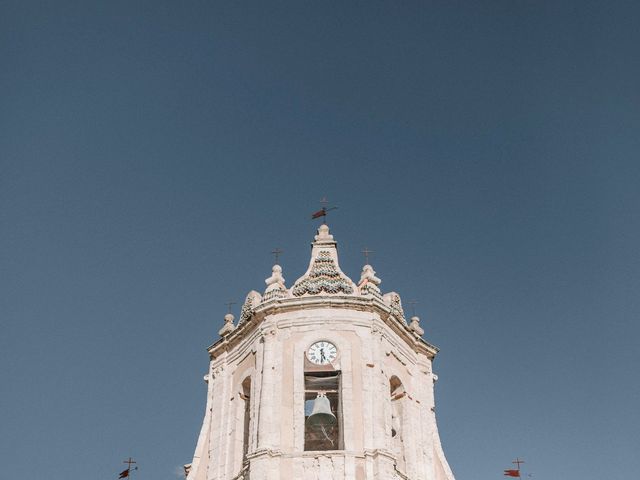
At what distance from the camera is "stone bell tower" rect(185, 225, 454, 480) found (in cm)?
2848

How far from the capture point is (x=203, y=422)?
32.3m

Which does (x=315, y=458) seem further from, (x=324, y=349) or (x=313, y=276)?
(x=313, y=276)

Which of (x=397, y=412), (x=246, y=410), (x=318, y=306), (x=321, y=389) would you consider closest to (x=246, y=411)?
(x=246, y=410)

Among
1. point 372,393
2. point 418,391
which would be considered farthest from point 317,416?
point 418,391

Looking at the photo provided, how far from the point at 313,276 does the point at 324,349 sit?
281cm

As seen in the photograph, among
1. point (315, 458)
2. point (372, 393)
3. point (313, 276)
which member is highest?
point (313, 276)

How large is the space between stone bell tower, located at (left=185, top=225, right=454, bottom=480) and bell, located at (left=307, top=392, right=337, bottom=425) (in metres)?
0.03

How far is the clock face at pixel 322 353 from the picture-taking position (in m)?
30.4

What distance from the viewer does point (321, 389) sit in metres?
30.7

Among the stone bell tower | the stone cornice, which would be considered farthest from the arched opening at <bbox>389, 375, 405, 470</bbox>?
the stone cornice

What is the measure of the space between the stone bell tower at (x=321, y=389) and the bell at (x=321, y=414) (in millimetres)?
26

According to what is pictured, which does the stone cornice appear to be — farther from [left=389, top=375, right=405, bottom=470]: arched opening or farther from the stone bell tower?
[left=389, top=375, right=405, bottom=470]: arched opening

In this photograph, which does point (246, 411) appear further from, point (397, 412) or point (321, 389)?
point (397, 412)

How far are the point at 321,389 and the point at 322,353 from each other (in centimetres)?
97
